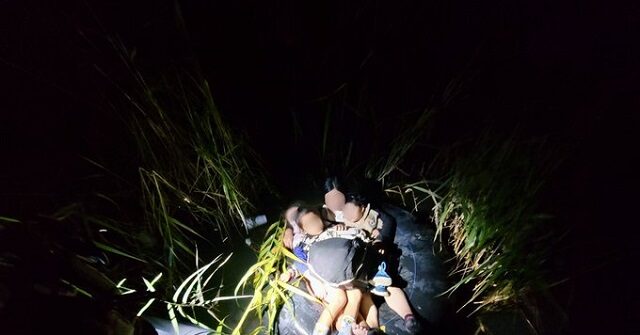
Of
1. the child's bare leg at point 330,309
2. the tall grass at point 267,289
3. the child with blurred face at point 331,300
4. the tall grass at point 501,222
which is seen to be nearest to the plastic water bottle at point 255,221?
the tall grass at point 267,289

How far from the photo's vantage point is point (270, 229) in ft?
5.69

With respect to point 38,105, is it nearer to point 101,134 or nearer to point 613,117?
point 101,134

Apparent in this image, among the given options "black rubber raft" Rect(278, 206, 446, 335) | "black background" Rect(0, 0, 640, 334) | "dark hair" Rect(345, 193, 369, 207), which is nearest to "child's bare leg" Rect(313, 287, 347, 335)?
"black rubber raft" Rect(278, 206, 446, 335)

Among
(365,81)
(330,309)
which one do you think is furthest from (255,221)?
(365,81)

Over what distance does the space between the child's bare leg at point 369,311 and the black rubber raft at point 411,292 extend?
56 millimetres

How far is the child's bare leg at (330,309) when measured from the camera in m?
1.29

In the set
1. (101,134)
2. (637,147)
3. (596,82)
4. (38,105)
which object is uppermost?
(38,105)

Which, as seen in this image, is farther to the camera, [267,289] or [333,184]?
[333,184]

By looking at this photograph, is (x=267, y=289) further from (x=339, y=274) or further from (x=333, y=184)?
(x=333, y=184)

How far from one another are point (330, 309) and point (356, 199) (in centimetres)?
55

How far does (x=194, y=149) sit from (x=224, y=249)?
21.0 inches

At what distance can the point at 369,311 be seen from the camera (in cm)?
136

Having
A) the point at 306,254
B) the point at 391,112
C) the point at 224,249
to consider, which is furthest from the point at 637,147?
the point at 224,249

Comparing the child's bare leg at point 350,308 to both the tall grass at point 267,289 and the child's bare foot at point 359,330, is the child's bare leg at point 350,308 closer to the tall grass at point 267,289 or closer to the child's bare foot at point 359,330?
the child's bare foot at point 359,330
